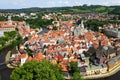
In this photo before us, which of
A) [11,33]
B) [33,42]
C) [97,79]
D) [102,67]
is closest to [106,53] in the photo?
[102,67]

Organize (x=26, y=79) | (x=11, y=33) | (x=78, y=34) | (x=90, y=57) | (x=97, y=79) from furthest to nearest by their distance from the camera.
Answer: (x=11, y=33)
(x=78, y=34)
(x=90, y=57)
(x=97, y=79)
(x=26, y=79)

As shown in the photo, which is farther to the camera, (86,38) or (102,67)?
(86,38)

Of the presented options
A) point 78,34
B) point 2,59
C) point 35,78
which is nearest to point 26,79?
point 35,78

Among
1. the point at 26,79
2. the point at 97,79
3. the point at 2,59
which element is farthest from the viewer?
the point at 2,59

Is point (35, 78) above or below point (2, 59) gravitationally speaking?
above

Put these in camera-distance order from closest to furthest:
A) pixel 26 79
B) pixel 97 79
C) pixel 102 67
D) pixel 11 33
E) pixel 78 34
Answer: pixel 26 79 → pixel 97 79 → pixel 102 67 → pixel 78 34 → pixel 11 33

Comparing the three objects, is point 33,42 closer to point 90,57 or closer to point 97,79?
point 90,57

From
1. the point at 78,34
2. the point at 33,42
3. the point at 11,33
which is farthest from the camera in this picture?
the point at 11,33

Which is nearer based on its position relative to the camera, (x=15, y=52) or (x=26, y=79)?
(x=26, y=79)

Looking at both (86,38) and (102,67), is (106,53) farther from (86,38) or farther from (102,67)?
(86,38)
